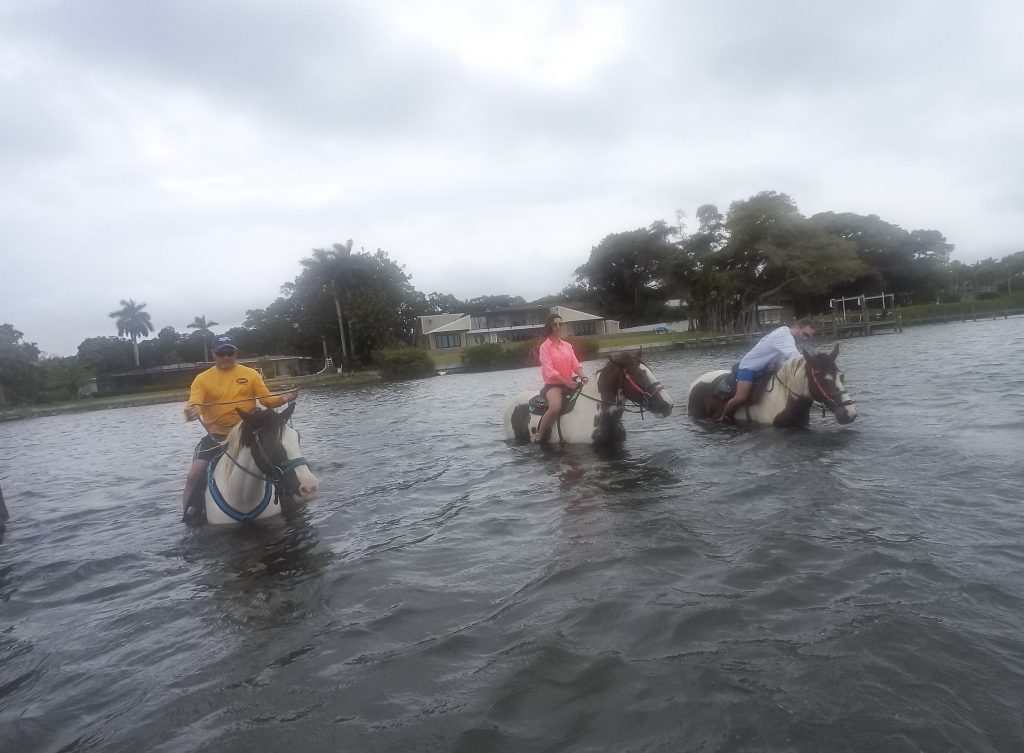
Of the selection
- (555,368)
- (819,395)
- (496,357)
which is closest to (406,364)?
(496,357)

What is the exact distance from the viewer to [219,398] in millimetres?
8125

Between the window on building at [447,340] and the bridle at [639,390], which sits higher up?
the window on building at [447,340]

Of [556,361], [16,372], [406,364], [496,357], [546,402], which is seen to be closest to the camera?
[556,361]

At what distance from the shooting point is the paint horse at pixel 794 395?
31.5 ft

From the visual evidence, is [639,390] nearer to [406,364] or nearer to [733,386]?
[733,386]

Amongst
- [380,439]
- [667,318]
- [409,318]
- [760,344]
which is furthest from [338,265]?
[760,344]

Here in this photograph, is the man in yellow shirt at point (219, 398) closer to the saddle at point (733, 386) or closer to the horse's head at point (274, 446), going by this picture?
the horse's head at point (274, 446)

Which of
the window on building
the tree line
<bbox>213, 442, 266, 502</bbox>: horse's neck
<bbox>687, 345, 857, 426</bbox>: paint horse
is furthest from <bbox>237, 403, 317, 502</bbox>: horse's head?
the window on building

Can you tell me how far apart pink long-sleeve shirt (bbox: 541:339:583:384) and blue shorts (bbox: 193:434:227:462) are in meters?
5.03

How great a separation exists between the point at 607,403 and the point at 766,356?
2.84m

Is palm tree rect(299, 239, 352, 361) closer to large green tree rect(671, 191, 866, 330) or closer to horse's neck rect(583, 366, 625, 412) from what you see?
large green tree rect(671, 191, 866, 330)

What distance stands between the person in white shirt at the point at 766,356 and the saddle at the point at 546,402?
2774mm

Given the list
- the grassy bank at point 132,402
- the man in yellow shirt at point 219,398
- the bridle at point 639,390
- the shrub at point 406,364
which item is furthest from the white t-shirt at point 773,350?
the shrub at point 406,364

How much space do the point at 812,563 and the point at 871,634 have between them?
1061 millimetres
